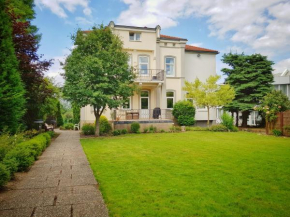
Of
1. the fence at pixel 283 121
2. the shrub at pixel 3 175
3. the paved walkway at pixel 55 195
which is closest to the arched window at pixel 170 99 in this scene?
the fence at pixel 283 121

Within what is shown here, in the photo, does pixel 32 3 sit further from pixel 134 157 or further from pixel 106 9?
pixel 134 157

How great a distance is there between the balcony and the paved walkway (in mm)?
15466

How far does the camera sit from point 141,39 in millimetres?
21438

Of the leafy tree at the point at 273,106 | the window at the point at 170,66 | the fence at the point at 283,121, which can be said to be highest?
the window at the point at 170,66

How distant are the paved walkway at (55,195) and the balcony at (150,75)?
15466mm

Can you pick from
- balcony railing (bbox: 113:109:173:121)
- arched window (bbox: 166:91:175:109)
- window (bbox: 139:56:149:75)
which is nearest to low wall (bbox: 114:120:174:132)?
balcony railing (bbox: 113:109:173:121)

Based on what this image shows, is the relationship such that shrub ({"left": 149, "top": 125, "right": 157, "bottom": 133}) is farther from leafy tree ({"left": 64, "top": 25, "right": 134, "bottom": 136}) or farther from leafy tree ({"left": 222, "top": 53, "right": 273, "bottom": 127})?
leafy tree ({"left": 222, "top": 53, "right": 273, "bottom": 127})

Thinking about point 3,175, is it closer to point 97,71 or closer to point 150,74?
point 97,71

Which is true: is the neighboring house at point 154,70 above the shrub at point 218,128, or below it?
above

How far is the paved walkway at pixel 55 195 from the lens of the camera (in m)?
3.29

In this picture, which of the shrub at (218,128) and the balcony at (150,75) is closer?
the shrub at (218,128)

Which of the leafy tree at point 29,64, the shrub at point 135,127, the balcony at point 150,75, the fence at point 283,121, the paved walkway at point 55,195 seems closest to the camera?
the paved walkway at point 55,195

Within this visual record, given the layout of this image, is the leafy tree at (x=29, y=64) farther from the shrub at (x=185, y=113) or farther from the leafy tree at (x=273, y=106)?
the leafy tree at (x=273, y=106)

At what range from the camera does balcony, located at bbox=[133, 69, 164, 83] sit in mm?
20562
